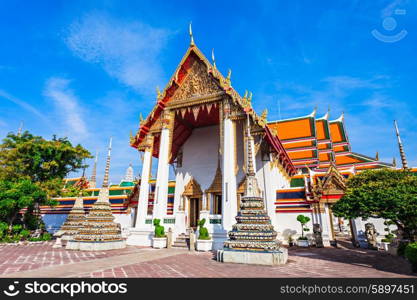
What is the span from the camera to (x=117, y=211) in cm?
1714

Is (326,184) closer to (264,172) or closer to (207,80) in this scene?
(264,172)

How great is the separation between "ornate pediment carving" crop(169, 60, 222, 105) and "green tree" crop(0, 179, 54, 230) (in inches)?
350

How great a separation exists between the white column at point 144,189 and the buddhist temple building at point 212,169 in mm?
50

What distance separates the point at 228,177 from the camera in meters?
10.6

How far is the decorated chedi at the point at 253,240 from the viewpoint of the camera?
587cm

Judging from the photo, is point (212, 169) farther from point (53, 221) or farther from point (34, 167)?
point (53, 221)

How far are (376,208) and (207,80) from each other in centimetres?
977

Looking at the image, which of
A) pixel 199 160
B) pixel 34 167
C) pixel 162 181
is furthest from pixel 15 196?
pixel 199 160

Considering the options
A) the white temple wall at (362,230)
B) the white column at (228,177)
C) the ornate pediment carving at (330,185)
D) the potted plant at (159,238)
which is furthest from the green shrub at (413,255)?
the potted plant at (159,238)

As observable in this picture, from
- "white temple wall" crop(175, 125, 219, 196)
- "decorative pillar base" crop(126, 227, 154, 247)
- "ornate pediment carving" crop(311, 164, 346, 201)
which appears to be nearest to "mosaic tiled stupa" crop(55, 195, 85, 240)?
"decorative pillar base" crop(126, 227, 154, 247)

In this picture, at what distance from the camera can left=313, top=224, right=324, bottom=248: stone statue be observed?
1145 centimetres

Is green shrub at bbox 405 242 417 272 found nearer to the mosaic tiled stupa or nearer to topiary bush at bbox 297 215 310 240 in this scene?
topiary bush at bbox 297 215 310 240

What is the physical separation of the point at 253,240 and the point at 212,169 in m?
8.50

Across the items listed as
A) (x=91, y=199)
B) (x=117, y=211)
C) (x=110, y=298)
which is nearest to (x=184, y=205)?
(x=117, y=211)
